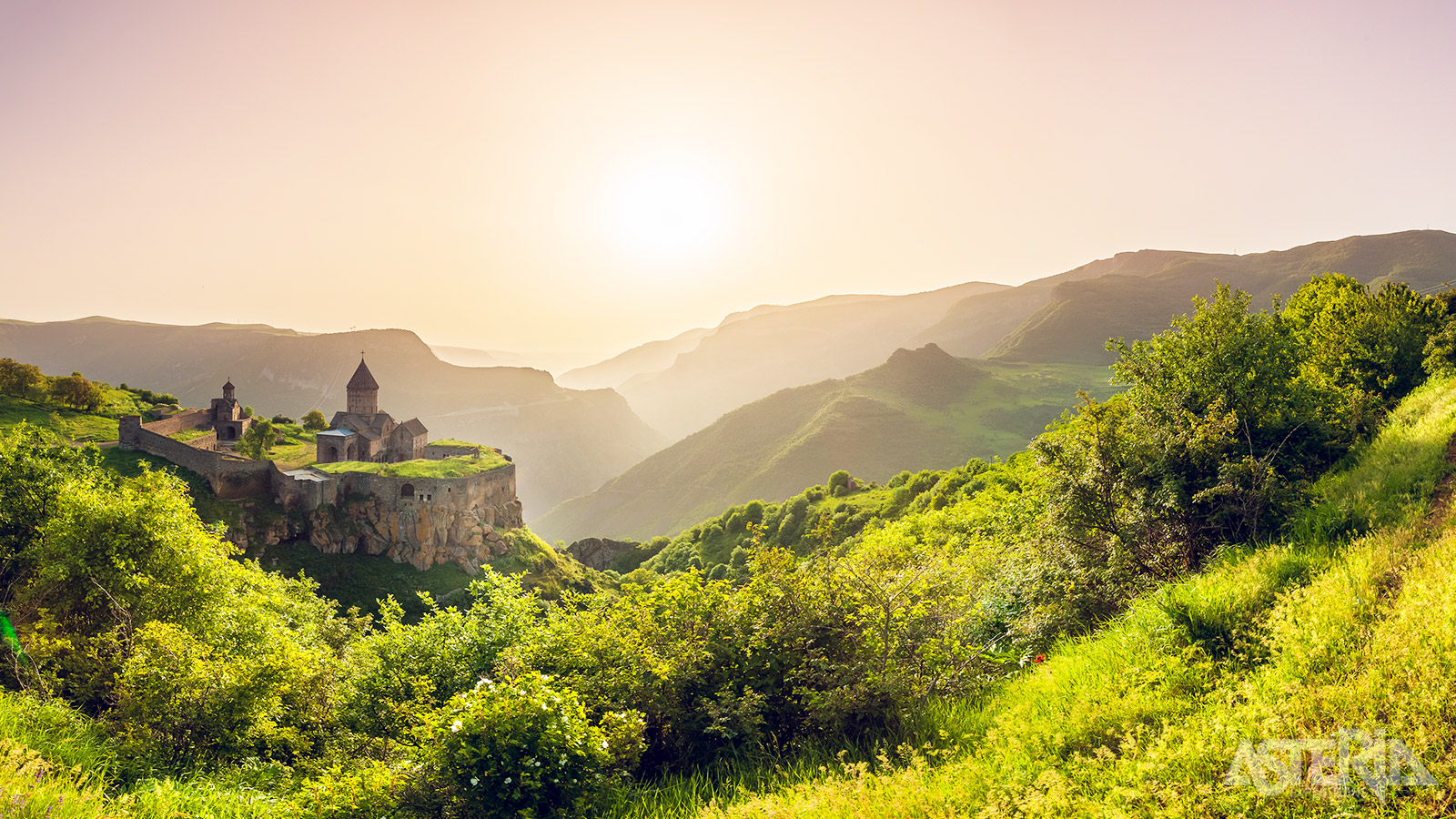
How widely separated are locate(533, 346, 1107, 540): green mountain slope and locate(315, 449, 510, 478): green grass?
227 feet

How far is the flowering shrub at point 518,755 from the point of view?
208 inches

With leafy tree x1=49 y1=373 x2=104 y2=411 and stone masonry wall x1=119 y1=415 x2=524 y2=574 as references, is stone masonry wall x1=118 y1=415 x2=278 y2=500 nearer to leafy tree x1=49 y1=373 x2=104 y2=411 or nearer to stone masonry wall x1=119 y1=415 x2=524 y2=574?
stone masonry wall x1=119 y1=415 x2=524 y2=574

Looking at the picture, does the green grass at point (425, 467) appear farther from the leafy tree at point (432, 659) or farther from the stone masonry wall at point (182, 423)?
the leafy tree at point (432, 659)

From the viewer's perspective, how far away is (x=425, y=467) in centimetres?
4822

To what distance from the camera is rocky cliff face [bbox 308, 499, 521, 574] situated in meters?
41.4

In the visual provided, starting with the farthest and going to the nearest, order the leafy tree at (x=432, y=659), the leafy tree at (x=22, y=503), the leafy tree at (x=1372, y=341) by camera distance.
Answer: the leafy tree at (x=1372, y=341) → the leafy tree at (x=22, y=503) → the leafy tree at (x=432, y=659)

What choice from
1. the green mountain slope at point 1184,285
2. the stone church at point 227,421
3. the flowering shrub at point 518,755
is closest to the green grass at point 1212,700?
the flowering shrub at point 518,755

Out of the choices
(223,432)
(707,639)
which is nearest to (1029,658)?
(707,639)

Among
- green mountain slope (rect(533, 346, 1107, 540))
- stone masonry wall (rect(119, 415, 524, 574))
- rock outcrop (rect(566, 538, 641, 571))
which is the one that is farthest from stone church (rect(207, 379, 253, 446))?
green mountain slope (rect(533, 346, 1107, 540))

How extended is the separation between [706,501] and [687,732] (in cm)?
11963

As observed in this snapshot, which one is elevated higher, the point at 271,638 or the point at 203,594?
the point at 203,594

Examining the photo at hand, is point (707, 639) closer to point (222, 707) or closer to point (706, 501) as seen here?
point (222, 707)

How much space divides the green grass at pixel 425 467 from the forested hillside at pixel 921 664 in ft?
112

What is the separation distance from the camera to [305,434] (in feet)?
193
